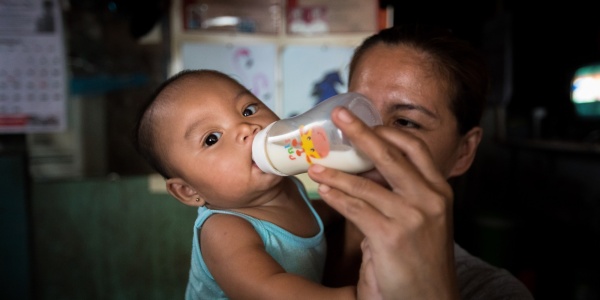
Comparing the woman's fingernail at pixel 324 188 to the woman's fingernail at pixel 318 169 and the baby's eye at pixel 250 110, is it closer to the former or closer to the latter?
the woman's fingernail at pixel 318 169

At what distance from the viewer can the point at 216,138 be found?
836 millimetres

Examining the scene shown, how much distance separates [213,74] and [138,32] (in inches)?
51.9

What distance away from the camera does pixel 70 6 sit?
206 centimetres

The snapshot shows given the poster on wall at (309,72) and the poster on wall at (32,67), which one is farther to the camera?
the poster on wall at (309,72)

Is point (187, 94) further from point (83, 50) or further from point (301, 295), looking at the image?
point (83, 50)

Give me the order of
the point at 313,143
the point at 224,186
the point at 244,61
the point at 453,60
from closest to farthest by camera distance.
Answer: the point at 313,143 → the point at 224,186 → the point at 453,60 → the point at 244,61

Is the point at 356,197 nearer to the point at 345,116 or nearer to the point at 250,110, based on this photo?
the point at 345,116

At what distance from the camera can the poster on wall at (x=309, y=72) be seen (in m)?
2.20

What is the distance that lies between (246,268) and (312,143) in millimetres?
228

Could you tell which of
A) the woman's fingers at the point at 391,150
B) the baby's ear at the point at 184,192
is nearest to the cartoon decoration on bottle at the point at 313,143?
the woman's fingers at the point at 391,150

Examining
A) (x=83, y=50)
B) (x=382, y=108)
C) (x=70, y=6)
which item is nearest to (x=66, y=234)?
(x=83, y=50)

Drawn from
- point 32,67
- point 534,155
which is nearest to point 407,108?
point 32,67

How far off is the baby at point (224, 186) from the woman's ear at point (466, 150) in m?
0.44

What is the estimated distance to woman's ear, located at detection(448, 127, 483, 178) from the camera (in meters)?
1.13
